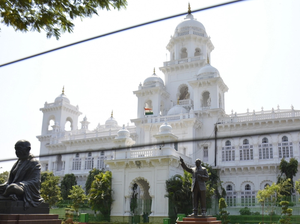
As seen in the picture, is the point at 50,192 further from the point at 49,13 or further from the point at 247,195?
the point at 49,13

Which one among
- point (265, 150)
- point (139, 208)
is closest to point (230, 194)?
point (265, 150)

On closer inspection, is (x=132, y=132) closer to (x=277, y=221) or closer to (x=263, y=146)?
(x=263, y=146)

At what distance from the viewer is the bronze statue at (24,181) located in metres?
9.03

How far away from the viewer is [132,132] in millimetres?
40812

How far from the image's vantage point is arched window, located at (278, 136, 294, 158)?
1243 inches

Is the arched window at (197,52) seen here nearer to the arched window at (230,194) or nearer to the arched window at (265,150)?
the arched window at (265,150)

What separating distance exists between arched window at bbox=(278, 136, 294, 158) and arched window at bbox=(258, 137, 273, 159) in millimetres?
834

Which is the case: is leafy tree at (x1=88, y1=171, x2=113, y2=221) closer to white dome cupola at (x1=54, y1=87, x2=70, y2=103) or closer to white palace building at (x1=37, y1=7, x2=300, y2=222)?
white palace building at (x1=37, y1=7, x2=300, y2=222)

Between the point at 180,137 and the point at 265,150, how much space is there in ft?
28.0

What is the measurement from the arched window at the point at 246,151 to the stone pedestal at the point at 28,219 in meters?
26.7

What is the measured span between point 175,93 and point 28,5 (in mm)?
32355

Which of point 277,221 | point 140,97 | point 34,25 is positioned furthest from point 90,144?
point 34,25

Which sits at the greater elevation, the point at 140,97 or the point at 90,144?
the point at 140,97

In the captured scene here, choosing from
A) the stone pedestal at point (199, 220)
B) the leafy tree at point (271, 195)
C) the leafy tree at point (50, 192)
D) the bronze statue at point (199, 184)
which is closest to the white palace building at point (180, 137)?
the leafy tree at point (271, 195)
